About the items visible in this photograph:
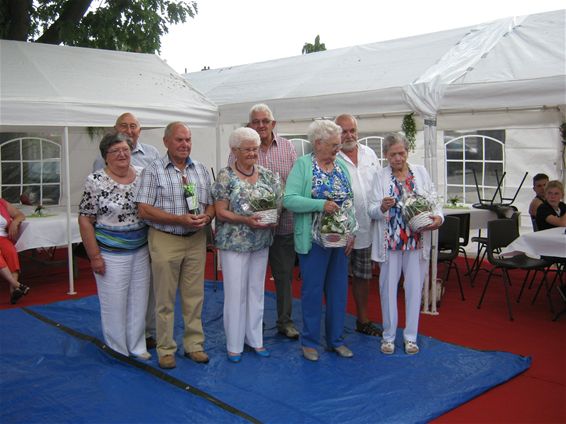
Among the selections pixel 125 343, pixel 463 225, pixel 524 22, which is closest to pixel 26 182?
pixel 125 343

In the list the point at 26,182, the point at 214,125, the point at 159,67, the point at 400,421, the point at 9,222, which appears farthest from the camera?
the point at 26,182

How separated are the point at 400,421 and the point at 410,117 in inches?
163

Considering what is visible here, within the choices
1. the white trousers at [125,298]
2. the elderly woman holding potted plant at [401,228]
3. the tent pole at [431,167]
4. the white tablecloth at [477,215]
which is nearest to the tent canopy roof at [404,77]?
the tent pole at [431,167]

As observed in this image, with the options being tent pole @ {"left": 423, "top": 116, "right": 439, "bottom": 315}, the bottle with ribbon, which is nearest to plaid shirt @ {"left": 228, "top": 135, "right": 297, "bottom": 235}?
the bottle with ribbon

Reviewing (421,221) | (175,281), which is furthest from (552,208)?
(175,281)

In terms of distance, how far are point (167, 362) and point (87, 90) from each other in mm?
3524

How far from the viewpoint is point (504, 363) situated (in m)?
3.66

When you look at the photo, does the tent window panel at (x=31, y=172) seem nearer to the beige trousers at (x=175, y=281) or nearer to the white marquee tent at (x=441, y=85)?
the white marquee tent at (x=441, y=85)

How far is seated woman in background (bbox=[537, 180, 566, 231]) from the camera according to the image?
557cm

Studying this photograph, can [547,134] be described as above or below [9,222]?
above

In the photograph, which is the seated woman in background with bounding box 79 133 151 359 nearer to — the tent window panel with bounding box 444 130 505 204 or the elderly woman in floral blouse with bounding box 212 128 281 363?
the elderly woman in floral blouse with bounding box 212 128 281 363

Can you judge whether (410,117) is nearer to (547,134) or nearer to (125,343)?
(547,134)

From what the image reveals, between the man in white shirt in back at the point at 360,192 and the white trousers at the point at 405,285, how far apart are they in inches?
11.5

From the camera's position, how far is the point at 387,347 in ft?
12.7
